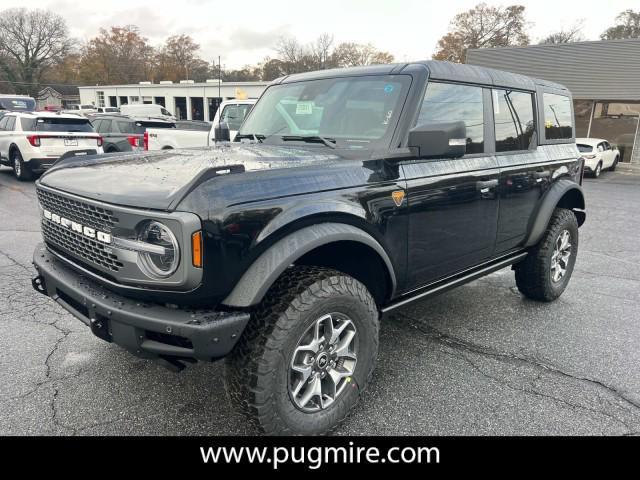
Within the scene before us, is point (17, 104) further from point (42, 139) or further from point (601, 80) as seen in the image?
point (601, 80)

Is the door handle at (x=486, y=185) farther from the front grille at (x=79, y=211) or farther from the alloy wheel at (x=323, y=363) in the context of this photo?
the front grille at (x=79, y=211)

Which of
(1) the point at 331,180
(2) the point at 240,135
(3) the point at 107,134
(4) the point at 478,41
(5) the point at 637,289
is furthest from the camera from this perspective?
(4) the point at 478,41

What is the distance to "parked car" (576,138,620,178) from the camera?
15992 millimetres

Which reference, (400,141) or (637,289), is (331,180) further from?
(637,289)

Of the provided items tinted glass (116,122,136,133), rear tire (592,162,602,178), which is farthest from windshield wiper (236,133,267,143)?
rear tire (592,162,602,178)

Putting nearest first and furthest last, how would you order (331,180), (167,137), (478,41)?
(331,180)
(167,137)
(478,41)

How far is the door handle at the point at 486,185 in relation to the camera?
128 inches

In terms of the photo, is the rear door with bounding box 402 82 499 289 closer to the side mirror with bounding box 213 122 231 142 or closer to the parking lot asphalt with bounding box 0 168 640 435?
the parking lot asphalt with bounding box 0 168 640 435

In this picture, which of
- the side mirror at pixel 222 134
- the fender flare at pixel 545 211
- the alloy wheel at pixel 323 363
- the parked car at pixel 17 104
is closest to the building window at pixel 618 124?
the fender flare at pixel 545 211

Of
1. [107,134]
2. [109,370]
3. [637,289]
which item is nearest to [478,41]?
[107,134]

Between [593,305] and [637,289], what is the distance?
3.01 feet

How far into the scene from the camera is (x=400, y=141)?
2.78 metres

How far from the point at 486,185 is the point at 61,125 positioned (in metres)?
11.6

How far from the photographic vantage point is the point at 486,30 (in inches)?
2045
